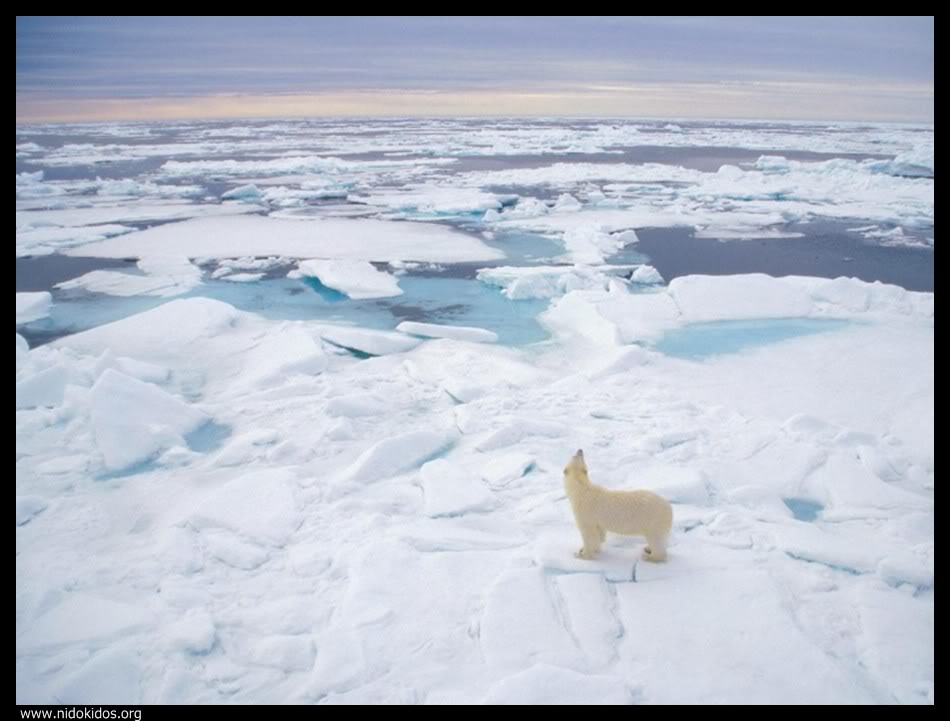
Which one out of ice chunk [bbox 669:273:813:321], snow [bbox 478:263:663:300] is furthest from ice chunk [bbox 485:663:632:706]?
snow [bbox 478:263:663:300]

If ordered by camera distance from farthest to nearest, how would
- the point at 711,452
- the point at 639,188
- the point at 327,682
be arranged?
the point at 639,188
the point at 711,452
the point at 327,682

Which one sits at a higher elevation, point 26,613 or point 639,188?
point 639,188

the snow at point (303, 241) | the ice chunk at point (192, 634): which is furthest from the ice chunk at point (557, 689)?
the snow at point (303, 241)

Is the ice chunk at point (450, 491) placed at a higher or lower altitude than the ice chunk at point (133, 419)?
lower

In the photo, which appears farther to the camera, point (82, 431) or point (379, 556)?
point (82, 431)

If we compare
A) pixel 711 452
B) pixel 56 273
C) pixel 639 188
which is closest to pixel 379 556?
pixel 711 452

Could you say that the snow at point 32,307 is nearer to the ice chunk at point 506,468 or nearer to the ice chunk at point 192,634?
the ice chunk at point 192,634
